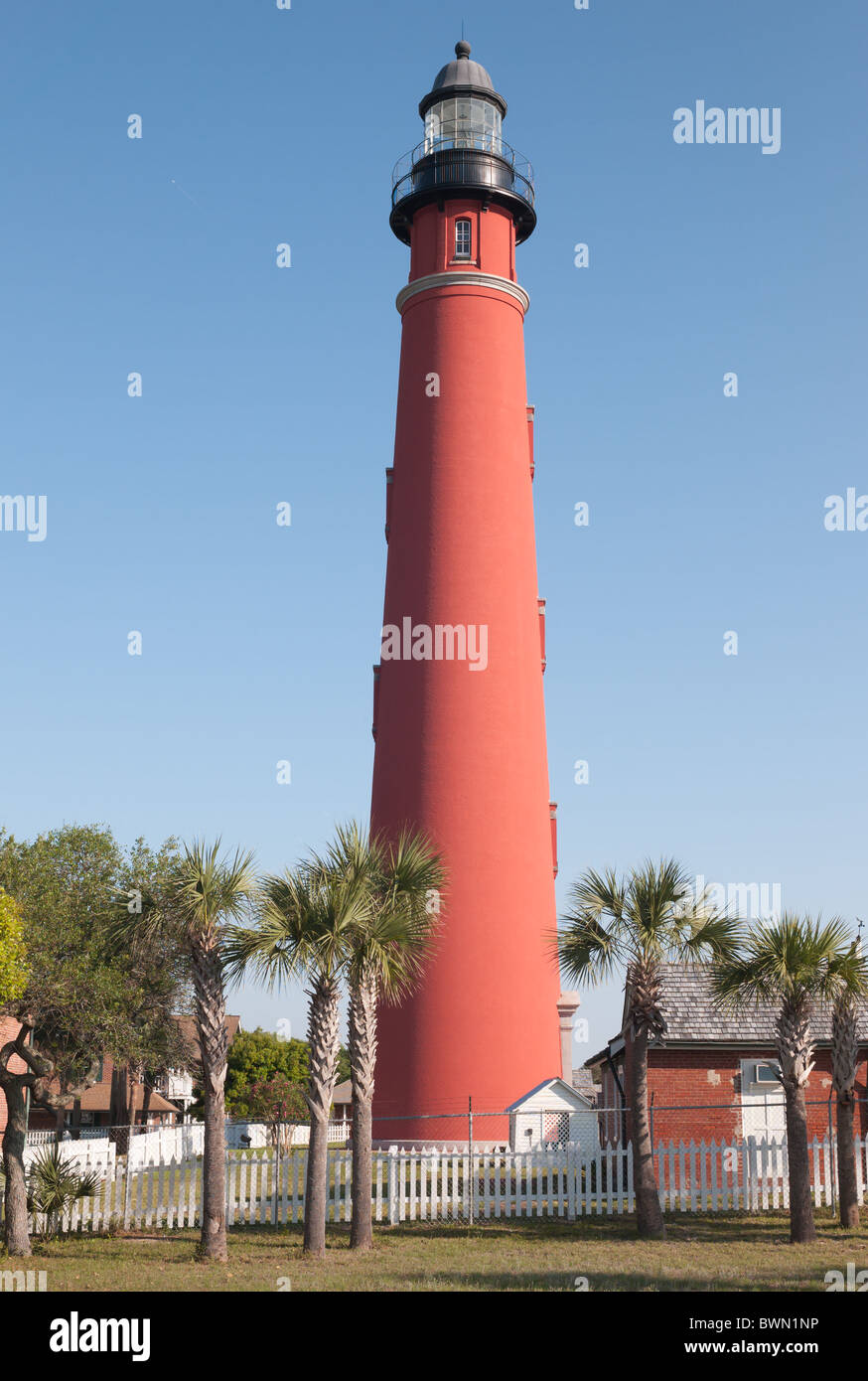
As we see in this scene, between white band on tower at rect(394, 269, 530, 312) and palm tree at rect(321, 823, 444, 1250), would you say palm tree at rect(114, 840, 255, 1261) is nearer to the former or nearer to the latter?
palm tree at rect(321, 823, 444, 1250)

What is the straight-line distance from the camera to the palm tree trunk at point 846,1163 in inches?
848

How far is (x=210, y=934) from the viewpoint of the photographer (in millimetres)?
19344

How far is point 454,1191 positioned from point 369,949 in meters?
6.34

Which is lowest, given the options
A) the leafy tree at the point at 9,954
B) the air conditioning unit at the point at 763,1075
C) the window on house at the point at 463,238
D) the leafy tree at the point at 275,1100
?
the leafy tree at the point at 275,1100

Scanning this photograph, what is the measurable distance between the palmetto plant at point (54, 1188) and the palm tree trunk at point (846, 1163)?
13465mm

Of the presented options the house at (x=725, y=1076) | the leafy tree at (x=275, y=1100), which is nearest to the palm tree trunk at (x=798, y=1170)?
the house at (x=725, y=1076)

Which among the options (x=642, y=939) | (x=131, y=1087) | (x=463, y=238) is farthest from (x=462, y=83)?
(x=131, y=1087)

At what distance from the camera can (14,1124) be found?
19438mm

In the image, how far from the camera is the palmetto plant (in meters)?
21.4

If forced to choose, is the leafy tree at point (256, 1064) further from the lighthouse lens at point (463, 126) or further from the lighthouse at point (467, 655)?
the lighthouse lens at point (463, 126)

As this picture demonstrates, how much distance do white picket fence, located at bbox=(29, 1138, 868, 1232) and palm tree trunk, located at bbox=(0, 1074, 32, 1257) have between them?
3086mm

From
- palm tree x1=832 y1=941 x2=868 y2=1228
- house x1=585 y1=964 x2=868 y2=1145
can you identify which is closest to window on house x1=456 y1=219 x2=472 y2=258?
house x1=585 y1=964 x2=868 y2=1145

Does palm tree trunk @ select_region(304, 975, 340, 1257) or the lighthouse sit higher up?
the lighthouse

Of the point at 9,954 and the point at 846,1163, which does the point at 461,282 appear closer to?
the point at 9,954
